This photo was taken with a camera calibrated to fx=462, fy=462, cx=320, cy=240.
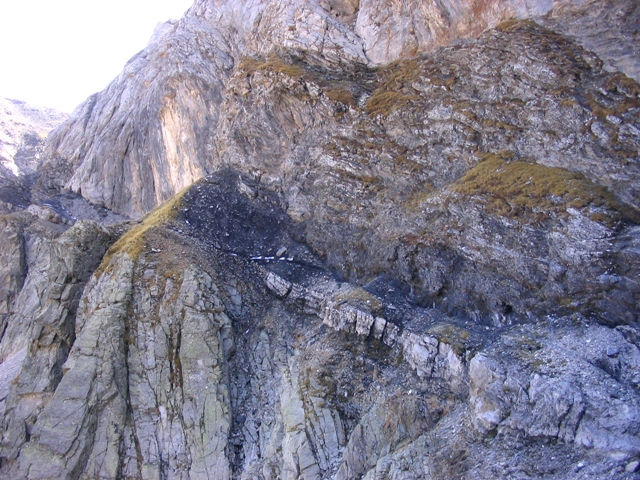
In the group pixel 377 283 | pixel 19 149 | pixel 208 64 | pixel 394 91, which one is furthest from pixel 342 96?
pixel 19 149

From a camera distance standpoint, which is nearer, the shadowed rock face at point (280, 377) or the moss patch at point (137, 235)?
the shadowed rock face at point (280, 377)

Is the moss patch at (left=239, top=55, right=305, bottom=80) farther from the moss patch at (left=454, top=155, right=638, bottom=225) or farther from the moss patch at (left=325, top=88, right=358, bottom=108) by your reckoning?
the moss patch at (left=454, top=155, right=638, bottom=225)

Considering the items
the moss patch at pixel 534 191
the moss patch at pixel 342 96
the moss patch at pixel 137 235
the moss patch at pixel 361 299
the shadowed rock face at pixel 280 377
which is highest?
the moss patch at pixel 342 96

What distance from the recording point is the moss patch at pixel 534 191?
783 inches

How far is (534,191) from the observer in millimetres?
21750

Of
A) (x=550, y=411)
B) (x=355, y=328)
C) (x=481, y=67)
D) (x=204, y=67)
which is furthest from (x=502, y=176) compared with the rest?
(x=204, y=67)

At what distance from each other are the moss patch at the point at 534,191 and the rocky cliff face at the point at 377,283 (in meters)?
0.10

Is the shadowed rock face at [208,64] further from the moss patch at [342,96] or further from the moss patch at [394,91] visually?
the moss patch at [394,91]

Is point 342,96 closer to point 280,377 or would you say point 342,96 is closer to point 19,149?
point 280,377

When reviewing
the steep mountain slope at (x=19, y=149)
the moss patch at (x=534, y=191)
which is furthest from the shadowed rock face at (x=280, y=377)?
the steep mountain slope at (x=19, y=149)

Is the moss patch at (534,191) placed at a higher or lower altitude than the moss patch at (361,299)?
higher

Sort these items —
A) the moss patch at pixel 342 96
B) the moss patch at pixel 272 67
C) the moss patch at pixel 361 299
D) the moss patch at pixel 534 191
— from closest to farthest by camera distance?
the moss patch at pixel 534 191 → the moss patch at pixel 361 299 → the moss patch at pixel 342 96 → the moss patch at pixel 272 67

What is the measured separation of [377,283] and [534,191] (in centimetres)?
888

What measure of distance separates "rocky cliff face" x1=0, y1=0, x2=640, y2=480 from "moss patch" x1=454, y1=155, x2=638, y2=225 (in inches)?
4.0
